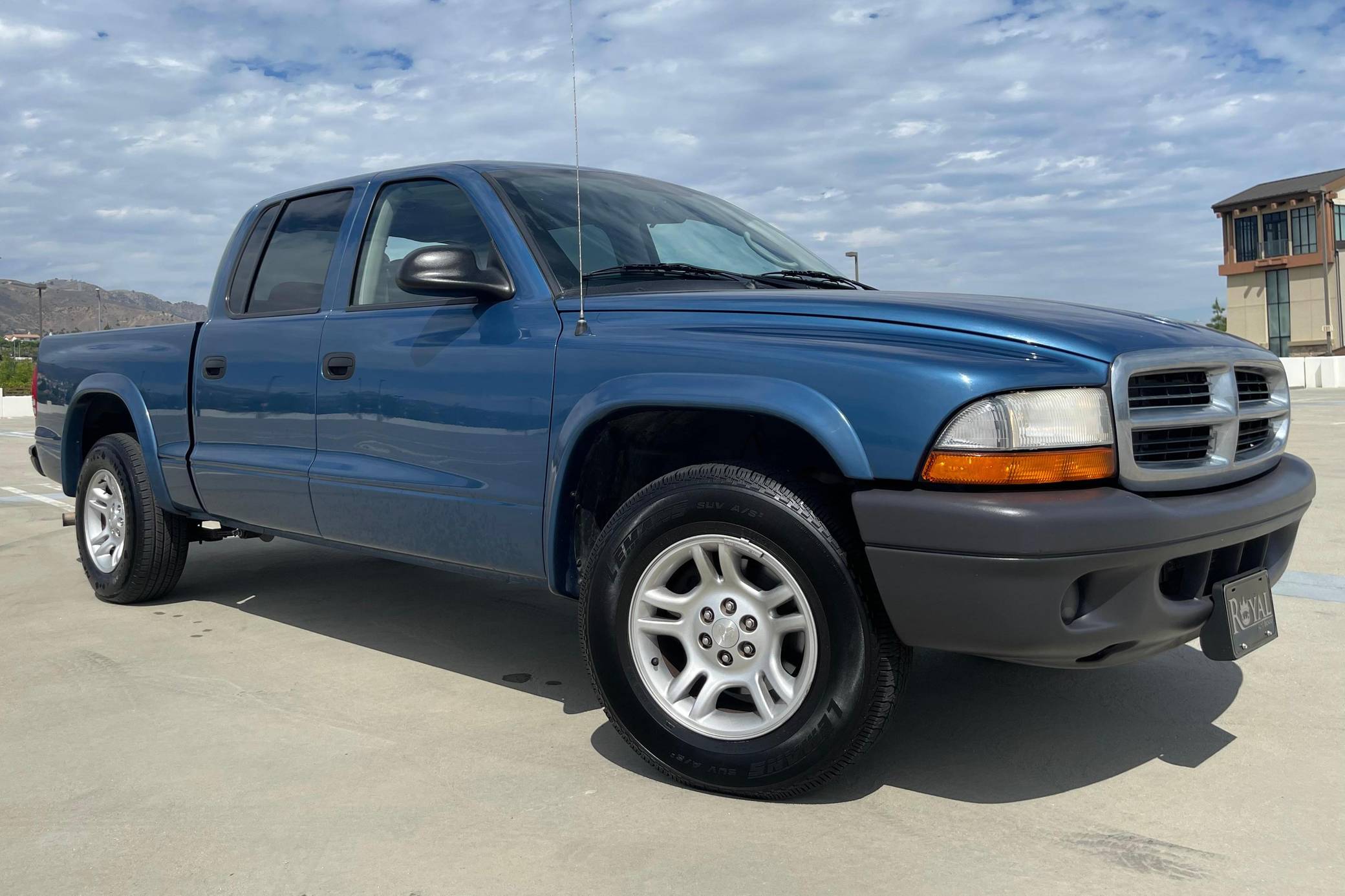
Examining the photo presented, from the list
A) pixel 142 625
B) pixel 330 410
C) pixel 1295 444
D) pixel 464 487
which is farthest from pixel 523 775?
pixel 1295 444

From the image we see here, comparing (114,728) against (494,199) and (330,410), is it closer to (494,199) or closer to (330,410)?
(330,410)

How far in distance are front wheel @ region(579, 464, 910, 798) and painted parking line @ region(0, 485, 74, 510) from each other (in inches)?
294

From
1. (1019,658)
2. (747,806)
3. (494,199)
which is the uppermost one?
(494,199)

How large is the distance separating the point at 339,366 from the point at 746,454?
158 centimetres

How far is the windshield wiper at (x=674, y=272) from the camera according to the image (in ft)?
11.7

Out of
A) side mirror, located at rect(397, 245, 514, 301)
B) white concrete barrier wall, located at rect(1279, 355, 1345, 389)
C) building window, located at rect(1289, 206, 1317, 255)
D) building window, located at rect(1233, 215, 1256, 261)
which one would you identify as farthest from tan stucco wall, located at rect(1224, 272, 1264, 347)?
side mirror, located at rect(397, 245, 514, 301)

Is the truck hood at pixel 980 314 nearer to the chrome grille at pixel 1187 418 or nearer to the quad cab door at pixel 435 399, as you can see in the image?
the chrome grille at pixel 1187 418

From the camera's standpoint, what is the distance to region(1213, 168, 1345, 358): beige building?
5772 centimetres

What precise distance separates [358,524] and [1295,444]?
10985 mm

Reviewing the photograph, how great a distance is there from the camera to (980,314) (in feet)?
8.92

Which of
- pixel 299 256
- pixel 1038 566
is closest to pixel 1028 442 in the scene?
pixel 1038 566

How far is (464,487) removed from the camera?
358 centimetres

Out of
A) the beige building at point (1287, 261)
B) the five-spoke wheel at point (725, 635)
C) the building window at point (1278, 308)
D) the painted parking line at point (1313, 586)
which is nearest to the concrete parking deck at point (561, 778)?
the painted parking line at point (1313, 586)

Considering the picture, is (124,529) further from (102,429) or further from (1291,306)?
(1291,306)
